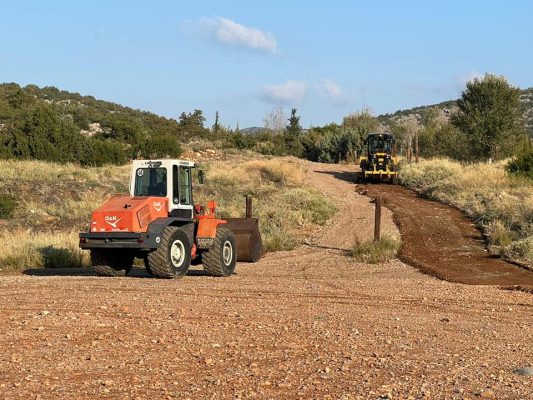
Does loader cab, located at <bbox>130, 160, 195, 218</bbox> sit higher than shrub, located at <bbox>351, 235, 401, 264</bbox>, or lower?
higher

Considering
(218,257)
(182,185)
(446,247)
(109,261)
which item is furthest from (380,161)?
(109,261)

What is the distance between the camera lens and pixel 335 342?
865cm

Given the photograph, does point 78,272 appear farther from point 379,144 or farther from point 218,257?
point 379,144

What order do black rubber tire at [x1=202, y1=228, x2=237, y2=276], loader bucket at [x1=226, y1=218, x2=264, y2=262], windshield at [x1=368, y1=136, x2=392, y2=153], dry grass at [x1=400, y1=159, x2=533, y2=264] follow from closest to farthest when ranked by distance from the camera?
black rubber tire at [x1=202, y1=228, x2=237, y2=276], loader bucket at [x1=226, y1=218, x2=264, y2=262], dry grass at [x1=400, y1=159, x2=533, y2=264], windshield at [x1=368, y1=136, x2=392, y2=153]

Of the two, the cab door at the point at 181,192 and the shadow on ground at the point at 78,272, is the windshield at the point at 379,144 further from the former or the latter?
the cab door at the point at 181,192

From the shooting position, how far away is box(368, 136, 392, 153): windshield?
142 ft

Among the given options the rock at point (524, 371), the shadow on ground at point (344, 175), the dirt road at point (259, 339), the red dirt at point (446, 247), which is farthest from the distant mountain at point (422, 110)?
the rock at point (524, 371)

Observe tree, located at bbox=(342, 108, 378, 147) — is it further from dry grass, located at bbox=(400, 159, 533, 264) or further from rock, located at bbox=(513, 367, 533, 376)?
rock, located at bbox=(513, 367, 533, 376)

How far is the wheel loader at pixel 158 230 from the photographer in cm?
1473

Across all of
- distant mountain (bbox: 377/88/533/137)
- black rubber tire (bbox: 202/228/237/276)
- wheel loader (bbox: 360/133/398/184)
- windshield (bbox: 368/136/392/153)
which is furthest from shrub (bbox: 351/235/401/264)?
distant mountain (bbox: 377/88/533/137)

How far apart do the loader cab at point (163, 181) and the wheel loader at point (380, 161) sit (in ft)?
93.4

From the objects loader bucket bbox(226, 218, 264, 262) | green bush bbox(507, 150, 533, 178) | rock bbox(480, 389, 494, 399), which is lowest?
rock bbox(480, 389, 494, 399)

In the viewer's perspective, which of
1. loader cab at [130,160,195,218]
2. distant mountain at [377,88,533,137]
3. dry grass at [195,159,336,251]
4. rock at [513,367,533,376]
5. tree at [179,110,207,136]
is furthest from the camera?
distant mountain at [377,88,533,137]

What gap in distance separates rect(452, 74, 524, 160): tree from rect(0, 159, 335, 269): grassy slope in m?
15.9
